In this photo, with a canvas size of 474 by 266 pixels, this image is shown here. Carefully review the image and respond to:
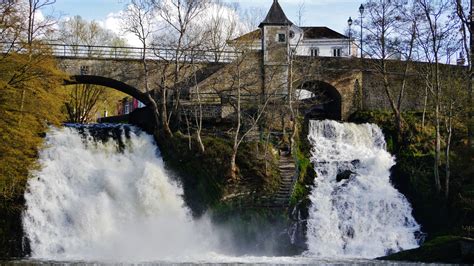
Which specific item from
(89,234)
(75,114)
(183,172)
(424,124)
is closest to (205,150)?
(183,172)

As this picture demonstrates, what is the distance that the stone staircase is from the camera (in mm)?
36791

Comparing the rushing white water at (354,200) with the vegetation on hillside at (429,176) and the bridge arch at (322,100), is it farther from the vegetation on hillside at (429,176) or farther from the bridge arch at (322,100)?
Answer: the bridge arch at (322,100)

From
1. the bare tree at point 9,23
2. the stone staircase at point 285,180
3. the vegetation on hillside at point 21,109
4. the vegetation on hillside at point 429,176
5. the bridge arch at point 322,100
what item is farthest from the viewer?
the bridge arch at point 322,100

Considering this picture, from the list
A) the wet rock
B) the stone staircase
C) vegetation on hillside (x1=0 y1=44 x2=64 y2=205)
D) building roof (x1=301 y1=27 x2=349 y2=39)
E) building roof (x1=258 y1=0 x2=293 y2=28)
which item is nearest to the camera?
vegetation on hillside (x1=0 y1=44 x2=64 y2=205)

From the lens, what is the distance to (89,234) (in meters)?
33.3

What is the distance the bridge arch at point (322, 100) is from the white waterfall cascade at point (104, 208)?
503 inches

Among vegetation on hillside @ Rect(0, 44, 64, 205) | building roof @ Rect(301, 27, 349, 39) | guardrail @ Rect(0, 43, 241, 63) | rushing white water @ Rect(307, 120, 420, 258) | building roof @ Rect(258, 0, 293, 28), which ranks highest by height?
building roof @ Rect(301, 27, 349, 39)

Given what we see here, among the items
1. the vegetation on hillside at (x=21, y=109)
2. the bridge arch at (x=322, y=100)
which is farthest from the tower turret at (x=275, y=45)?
the vegetation on hillside at (x=21, y=109)

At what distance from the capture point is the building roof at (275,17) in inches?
1823

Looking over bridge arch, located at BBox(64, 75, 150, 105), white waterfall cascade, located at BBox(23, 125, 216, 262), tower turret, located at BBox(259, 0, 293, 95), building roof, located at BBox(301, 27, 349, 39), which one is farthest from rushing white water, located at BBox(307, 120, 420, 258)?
building roof, located at BBox(301, 27, 349, 39)

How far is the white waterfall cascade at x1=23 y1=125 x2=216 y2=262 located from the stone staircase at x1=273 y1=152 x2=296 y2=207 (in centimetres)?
382

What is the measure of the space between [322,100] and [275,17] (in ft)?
23.6

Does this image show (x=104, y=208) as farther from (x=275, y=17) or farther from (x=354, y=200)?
(x=275, y=17)

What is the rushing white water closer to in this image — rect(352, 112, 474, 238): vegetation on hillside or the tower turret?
rect(352, 112, 474, 238): vegetation on hillside
